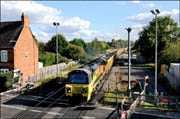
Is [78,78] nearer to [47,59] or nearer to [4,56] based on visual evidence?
[4,56]

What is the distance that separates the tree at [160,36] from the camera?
52.4 m

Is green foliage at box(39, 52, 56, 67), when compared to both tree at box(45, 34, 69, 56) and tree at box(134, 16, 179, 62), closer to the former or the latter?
tree at box(45, 34, 69, 56)

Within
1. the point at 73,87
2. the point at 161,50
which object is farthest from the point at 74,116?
the point at 161,50

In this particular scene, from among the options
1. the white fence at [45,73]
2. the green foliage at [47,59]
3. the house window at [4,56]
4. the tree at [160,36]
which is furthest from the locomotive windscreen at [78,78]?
the tree at [160,36]

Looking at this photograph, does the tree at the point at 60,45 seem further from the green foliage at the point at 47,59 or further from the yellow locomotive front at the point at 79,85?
the yellow locomotive front at the point at 79,85

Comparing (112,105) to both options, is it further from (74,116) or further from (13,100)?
(13,100)

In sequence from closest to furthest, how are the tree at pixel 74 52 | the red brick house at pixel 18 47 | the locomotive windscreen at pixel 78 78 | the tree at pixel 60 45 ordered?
the locomotive windscreen at pixel 78 78 < the red brick house at pixel 18 47 < the tree at pixel 60 45 < the tree at pixel 74 52

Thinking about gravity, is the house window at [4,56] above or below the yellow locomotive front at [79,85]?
above

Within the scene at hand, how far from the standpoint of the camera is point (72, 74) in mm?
17844

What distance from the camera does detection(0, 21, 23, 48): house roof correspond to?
100ft

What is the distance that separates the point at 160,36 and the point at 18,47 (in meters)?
36.9

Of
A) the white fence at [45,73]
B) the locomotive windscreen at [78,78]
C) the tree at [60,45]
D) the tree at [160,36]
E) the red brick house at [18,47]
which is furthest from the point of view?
the tree at [60,45]

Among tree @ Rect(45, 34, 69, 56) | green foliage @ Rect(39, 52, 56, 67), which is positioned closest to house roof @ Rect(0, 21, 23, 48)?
green foliage @ Rect(39, 52, 56, 67)

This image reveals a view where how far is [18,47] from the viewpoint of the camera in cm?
3097
